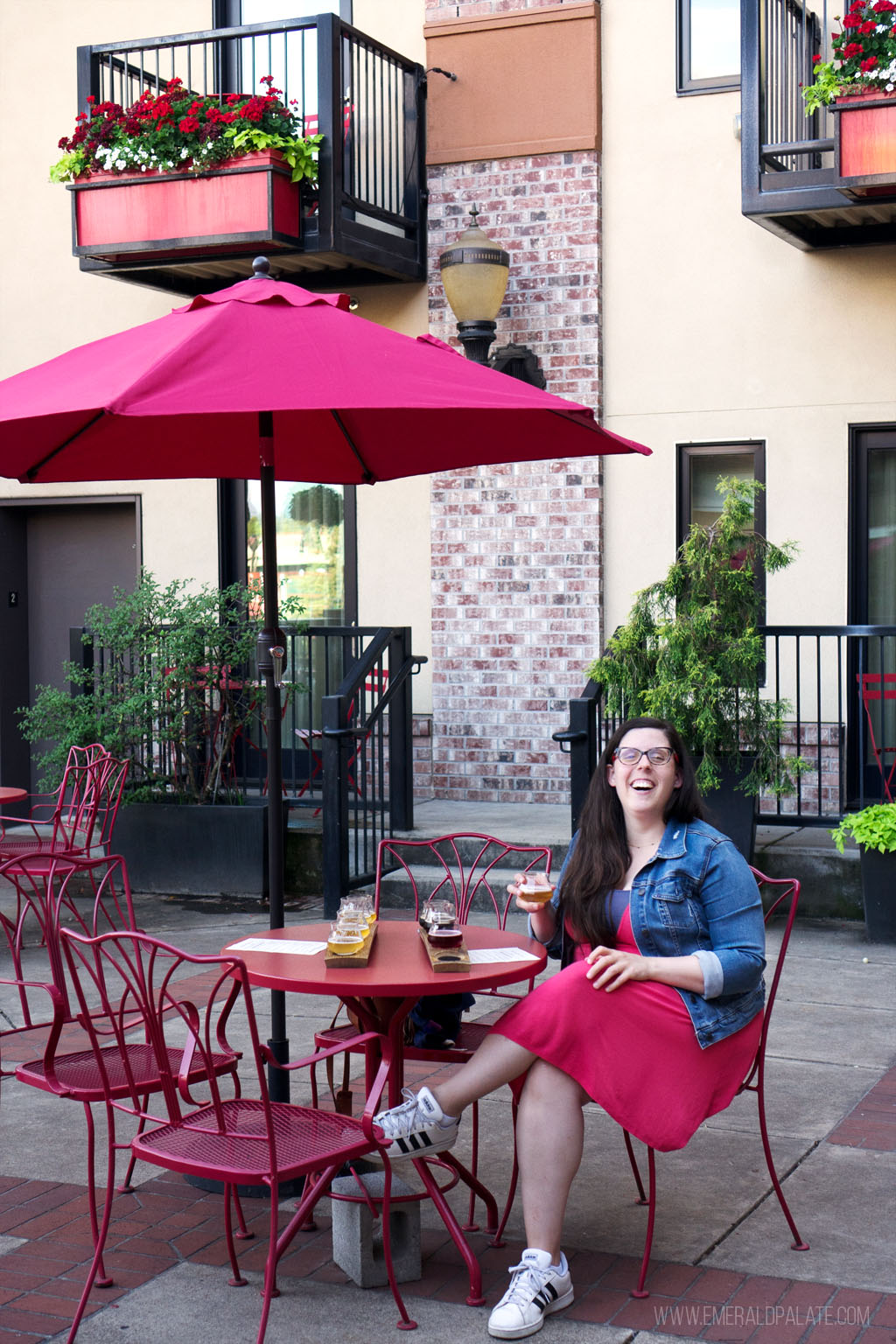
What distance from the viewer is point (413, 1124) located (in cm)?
326

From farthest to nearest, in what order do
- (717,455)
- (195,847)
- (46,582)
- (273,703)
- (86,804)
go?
(46,582)
(717,455)
(195,847)
(86,804)
(273,703)

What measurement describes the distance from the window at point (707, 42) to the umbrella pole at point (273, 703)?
5.72m

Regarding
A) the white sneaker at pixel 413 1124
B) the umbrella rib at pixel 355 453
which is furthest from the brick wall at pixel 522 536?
the white sneaker at pixel 413 1124

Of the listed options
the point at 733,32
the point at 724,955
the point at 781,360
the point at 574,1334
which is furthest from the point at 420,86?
Result: the point at 574,1334

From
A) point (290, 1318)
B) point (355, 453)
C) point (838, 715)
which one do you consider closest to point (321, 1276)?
point (290, 1318)

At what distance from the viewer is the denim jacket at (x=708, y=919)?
3.30 metres

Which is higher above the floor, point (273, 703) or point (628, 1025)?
point (273, 703)

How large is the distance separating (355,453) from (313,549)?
202 inches

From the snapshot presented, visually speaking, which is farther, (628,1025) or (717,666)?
(717,666)

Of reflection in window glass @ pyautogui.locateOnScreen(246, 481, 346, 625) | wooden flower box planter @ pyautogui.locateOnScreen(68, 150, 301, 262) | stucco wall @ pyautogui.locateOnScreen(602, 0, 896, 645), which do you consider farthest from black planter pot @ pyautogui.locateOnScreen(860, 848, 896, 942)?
wooden flower box planter @ pyautogui.locateOnScreen(68, 150, 301, 262)

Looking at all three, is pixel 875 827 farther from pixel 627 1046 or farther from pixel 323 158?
pixel 323 158

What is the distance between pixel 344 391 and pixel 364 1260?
6.30 feet

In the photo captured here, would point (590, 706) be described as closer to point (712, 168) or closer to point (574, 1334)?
point (712, 168)

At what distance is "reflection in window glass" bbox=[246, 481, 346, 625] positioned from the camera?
980cm
